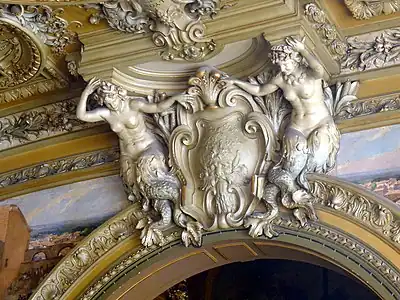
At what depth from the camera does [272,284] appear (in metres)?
7.49

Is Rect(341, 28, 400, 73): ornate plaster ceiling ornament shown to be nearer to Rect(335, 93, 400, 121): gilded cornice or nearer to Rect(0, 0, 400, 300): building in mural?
Rect(0, 0, 400, 300): building in mural

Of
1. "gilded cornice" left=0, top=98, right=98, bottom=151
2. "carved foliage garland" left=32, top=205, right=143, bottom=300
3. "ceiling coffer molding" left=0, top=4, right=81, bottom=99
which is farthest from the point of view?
"gilded cornice" left=0, top=98, right=98, bottom=151

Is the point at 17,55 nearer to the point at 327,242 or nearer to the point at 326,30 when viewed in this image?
the point at 326,30

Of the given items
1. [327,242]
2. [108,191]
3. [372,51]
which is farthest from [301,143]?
[108,191]

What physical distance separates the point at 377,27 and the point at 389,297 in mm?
1548

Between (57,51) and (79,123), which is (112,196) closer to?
(79,123)

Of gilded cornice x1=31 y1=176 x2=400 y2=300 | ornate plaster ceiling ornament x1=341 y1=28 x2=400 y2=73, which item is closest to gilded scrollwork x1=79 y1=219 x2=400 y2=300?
gilded cornice x1=31 y1=176 x2=400 y2=300

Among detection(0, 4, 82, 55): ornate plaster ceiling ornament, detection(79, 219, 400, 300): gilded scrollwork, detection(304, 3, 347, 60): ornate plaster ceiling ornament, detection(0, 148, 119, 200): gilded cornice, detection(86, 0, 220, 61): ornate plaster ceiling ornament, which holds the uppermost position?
detection(304, 3, 347, 60): ornate plaster ceiling ornament

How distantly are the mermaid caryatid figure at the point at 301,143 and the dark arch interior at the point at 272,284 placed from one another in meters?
2.75

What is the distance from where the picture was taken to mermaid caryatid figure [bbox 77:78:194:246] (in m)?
4.80

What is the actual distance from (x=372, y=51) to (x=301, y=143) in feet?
2.36

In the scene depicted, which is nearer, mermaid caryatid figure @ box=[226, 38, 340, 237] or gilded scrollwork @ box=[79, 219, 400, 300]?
gilded scrollwork @ box=[79, 219, 400, 300]

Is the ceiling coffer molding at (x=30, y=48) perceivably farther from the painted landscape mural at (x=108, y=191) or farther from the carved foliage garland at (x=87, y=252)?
the carved foliage garland at (x=87, y=252)

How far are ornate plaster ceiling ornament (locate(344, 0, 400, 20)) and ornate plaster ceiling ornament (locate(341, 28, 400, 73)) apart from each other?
5.5 inches
